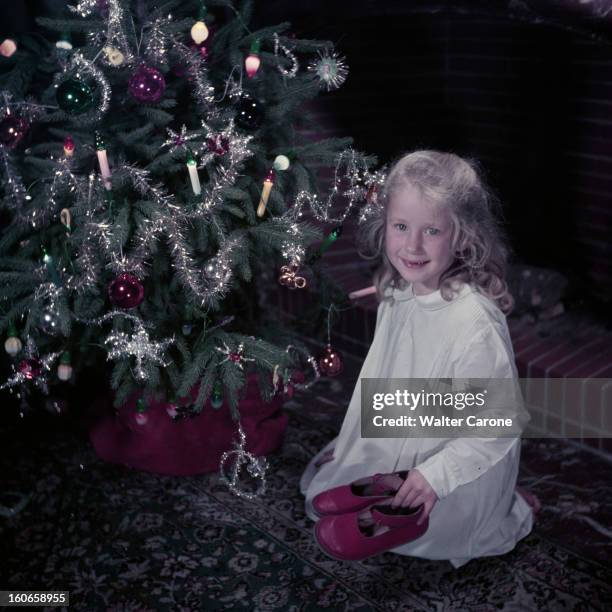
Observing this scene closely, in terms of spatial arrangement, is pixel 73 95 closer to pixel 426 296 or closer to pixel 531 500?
pixel 426 296

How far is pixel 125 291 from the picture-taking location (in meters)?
1.79

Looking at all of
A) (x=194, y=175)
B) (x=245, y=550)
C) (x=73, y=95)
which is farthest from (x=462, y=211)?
(x=245, y=550)

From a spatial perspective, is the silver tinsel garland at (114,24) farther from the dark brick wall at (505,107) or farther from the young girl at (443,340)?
the dark brick wall at (505,107)

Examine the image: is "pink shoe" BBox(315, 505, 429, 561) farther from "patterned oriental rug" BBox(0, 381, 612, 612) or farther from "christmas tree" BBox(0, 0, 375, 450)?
"christmas tree" BBox(0, 0, 375, 450)

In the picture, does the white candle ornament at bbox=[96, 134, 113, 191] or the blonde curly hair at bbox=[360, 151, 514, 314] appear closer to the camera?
the blonde curly hair at bbox=[360, 151, 514, 314]

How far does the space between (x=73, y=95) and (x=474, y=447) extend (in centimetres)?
119

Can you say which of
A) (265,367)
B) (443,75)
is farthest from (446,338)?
(443,75)

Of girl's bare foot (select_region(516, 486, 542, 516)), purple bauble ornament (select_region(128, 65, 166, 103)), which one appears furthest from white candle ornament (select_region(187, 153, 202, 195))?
girl's bare foot (select_region(516, 486, 542, 516))

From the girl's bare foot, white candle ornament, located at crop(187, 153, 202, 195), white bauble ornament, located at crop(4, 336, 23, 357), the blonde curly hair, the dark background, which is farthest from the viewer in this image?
the dark background

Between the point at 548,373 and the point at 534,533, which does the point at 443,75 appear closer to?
the point at 548,373

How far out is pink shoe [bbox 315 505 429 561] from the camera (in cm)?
175

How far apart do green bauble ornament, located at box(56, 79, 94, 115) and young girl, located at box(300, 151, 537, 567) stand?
71cm

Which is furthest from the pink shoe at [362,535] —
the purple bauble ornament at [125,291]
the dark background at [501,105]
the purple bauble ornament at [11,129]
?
the dark background at [501,105]

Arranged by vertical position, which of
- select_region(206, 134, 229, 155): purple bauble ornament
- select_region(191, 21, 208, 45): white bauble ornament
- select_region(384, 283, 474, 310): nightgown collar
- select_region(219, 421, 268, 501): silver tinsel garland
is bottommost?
select_region(219, 421, 268, 501): silver tinsel garland
